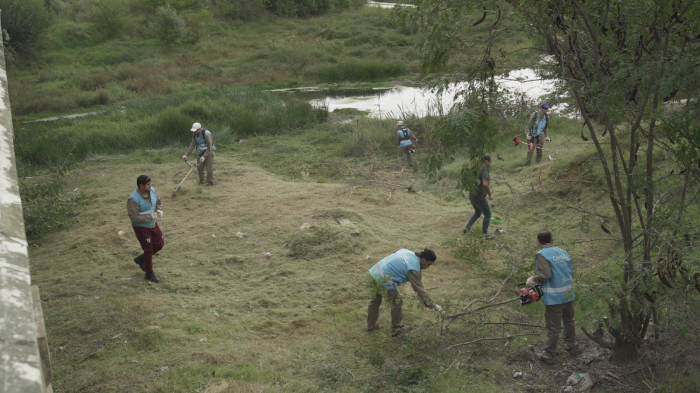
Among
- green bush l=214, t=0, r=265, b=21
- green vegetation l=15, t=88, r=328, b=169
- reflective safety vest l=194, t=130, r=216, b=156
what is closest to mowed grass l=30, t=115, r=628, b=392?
reflective safety vest l=194, t=130, r=216, b=156

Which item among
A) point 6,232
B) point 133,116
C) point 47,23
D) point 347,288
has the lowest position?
point 347,288

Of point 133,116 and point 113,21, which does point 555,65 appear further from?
point 113,21

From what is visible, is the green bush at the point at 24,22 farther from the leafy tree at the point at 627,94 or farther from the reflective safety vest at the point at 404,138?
the leafy tree at the point at 627,94

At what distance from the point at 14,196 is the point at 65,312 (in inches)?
212

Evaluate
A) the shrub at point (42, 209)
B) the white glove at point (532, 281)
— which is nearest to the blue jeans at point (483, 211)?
the white glove at point (532, 281)

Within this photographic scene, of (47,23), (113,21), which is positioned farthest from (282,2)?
(47,23)

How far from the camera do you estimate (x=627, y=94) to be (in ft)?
17.1

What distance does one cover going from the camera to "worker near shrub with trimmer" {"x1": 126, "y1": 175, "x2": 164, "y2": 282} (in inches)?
298

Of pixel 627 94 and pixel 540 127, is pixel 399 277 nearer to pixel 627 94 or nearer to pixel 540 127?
pixel 627 94

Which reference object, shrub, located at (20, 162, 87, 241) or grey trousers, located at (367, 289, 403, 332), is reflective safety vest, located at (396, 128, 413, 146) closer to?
shrub, located at (20, 162, 87, 241)

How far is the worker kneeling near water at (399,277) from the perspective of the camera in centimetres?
616

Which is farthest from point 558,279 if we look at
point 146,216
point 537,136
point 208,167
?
point 208,167

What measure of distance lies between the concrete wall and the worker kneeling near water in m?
4.28

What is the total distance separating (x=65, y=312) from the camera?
22.9ft
